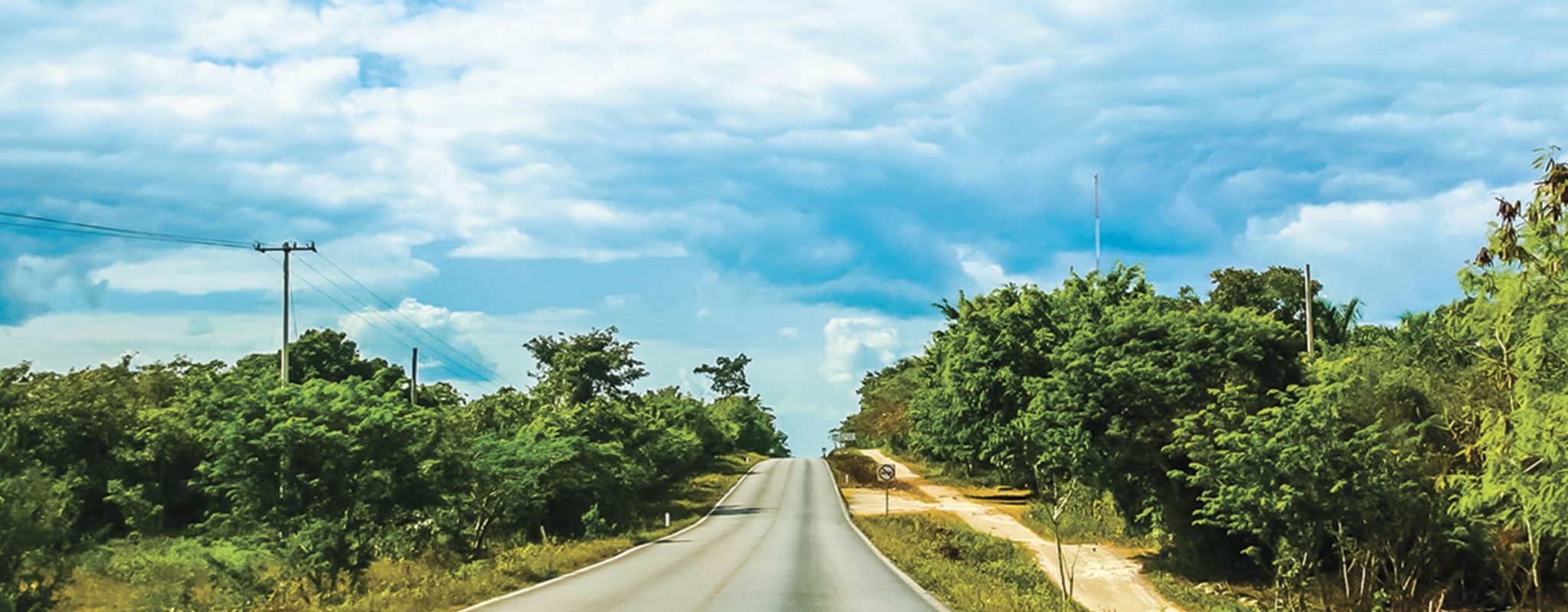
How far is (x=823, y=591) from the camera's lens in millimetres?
24500

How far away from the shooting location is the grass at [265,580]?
68.1 feet

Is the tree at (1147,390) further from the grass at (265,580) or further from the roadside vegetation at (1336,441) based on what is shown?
the grass at (265,580)

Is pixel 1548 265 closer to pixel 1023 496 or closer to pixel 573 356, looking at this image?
pixel 1023 496

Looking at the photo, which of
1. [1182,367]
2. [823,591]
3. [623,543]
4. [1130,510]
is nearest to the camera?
[823,591]

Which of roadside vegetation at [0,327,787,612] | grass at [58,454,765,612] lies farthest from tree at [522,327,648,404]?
grass at [58,454,765,612]

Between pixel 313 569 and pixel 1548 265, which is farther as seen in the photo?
pixel 313 569

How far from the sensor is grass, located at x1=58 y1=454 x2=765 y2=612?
2075 centimetres

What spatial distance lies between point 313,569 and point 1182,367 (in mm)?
25043

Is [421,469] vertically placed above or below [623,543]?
above

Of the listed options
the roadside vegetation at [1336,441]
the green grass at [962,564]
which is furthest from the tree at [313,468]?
the roadside vegetation at [1336,441]

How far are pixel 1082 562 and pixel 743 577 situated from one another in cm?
1747

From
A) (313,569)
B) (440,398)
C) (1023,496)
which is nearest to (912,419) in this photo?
(1023,496)

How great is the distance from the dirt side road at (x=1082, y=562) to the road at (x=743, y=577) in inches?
185

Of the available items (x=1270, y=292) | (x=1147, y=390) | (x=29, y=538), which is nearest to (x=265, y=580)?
(x=29, y=538)
